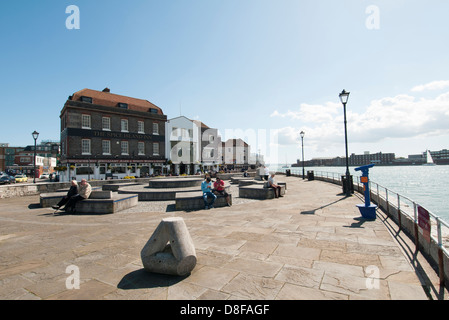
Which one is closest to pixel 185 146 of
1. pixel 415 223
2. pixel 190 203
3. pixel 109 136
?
pixel 109 136

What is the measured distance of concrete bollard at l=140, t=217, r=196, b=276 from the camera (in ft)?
13.0

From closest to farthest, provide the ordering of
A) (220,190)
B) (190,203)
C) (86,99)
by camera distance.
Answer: (190,203) < (220,190) < (86,99)

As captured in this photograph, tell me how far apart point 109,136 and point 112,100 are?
7087mm

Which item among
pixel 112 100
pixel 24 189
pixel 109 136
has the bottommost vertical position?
pixel 24 189

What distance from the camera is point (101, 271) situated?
4.31 m

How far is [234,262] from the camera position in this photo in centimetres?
460

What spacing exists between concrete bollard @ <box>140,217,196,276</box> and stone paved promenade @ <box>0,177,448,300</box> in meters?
0.17

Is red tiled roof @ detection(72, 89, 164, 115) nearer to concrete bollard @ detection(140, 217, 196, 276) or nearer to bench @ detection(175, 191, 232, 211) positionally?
bench @ detection(175, 191, 232, 211)

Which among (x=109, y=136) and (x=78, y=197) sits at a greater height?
(x=109, y=136)

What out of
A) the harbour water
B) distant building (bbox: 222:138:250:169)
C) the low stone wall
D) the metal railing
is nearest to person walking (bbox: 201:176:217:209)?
the metal railing

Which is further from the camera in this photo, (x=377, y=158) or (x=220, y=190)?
(x=377, y=158)

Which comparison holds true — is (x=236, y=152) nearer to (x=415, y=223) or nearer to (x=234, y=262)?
(x=415, y=223)
